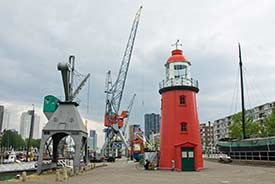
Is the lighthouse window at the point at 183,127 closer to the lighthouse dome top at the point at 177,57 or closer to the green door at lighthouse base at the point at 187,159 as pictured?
the green door at lighthouse base at the point at 187,159

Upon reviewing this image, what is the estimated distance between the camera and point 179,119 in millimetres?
31969

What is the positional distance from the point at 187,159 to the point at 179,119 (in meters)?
4.33

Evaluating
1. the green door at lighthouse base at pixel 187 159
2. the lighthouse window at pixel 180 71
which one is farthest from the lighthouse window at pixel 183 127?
the lighthouse window at pixel 180 71

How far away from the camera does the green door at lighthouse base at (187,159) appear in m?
30.9

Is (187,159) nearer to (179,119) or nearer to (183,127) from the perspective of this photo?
(183,127)

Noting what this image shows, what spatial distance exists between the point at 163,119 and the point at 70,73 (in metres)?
11.8

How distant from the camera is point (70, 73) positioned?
33.2 meters

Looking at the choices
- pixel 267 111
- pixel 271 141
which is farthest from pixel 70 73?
pixel 267 111

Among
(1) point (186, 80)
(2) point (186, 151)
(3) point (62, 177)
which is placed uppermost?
(1) point (186, 80)

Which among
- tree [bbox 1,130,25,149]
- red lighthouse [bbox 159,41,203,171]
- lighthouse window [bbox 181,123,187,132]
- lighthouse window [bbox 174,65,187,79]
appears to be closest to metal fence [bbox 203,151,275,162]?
red lighthouse [bbox 159,41,203,171]

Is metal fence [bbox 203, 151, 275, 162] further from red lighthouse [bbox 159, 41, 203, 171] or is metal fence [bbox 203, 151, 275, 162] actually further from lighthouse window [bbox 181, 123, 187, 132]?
lighthouse window [bbox 181, 123, 187, 132]

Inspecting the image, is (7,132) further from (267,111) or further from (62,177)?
(62,177)

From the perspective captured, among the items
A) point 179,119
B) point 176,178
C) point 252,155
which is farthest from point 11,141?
point 176,178

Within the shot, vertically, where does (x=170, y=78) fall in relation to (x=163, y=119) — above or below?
above
